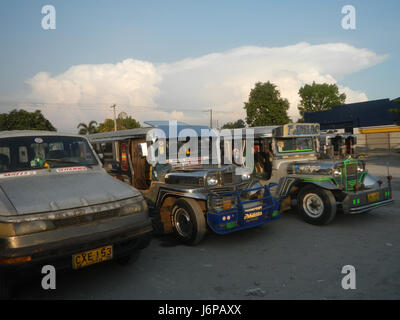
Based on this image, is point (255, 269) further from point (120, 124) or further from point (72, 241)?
point (120, 124)

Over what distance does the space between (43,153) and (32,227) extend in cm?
164

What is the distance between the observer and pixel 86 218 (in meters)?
3.34

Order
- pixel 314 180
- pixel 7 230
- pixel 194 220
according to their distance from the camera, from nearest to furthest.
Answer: pixel 7 230 → pixel 194 220 → pixel 314 180

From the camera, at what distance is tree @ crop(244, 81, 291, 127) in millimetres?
35406

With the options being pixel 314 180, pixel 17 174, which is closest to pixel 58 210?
pixel 17 174

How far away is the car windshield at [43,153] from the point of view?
13.0 ft

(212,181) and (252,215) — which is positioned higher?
(212,181)

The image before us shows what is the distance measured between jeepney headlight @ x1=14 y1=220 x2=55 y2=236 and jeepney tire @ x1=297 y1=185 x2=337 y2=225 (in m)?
5.21

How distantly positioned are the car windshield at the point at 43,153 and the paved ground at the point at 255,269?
1.59 metres

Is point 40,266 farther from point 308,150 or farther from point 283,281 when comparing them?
point 308,150

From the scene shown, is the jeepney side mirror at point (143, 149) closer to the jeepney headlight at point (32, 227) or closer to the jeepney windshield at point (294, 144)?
the jeepney headlight at point (32, 227)

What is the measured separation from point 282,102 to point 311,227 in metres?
32.0

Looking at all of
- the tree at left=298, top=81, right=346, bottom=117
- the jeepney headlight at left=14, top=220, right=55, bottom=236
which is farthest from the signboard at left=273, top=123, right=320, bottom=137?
the tree at left=298, top=81, right=346, bottom=117
